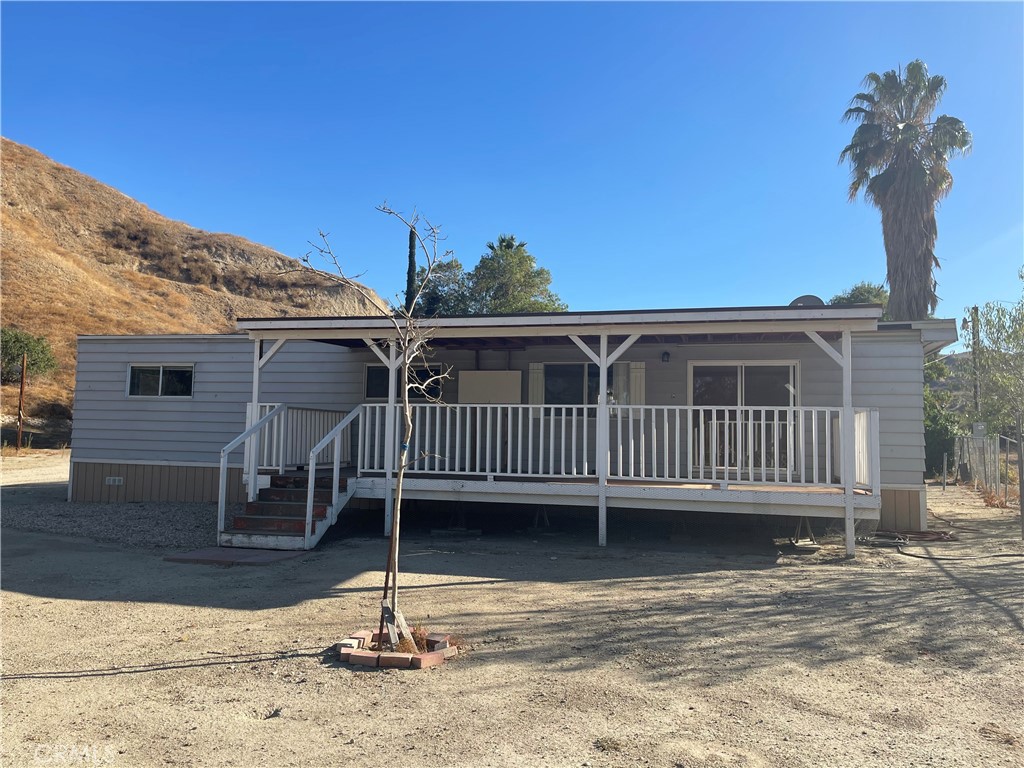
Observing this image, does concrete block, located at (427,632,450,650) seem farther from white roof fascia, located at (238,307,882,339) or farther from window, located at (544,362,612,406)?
window, located at (544,362,612,406)

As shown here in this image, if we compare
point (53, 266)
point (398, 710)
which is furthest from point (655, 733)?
point (53, 266)

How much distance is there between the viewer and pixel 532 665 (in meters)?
4.56

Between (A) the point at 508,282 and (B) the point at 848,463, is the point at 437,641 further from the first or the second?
(A) the point at 508,282

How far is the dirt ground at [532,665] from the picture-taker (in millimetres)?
3381

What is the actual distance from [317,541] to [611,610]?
4.43 metres

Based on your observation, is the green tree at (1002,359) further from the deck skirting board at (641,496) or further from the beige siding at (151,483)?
the beige siding at (151,483)

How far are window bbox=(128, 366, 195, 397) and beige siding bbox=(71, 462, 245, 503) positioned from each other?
1362mm

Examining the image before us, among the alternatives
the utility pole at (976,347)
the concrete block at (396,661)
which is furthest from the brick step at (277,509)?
the utility pole at (976,347)

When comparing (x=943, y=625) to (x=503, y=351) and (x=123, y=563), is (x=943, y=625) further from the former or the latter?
(x=123, y=563)

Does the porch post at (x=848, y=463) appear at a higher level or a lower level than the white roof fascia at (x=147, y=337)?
lower

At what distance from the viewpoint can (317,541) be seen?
879 cm

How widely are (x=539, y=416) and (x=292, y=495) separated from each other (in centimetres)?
400

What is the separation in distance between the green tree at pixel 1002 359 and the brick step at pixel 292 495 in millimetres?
11220

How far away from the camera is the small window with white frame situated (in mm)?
12719
